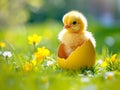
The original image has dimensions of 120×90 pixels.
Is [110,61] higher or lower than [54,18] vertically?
lower

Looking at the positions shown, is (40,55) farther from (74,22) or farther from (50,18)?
(50,18)

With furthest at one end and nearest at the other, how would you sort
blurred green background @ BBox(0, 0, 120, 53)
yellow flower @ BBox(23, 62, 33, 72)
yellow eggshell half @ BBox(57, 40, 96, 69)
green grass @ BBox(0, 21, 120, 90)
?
blurred green background @ BBox(0, 0, 120, 53), yellow eggshell half @ BBox(57, 40, 96, 69), yellow flower @ BBox(23, 62, 33, 72), green grass @ BBox(0, 21, 120, 90)

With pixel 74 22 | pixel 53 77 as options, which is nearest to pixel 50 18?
pixel 74 22

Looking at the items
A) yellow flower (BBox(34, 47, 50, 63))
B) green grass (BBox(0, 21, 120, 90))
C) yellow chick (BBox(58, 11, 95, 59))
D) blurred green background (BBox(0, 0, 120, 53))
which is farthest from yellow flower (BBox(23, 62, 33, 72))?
blurred green background (BBox(0, 0, 120, 53))

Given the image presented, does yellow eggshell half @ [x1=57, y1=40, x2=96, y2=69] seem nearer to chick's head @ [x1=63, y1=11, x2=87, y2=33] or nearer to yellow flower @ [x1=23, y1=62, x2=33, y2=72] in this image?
chick's head @ [x1=63, y1=11, x2=87, y2=33]

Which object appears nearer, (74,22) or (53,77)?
(53,77)

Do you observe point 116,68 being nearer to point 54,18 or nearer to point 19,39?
point 19,39

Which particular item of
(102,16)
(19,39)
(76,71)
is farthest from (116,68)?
(102,16)
